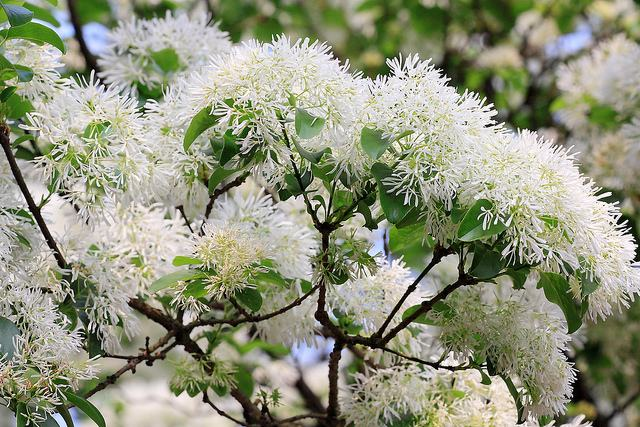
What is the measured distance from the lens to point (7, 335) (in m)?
1.17

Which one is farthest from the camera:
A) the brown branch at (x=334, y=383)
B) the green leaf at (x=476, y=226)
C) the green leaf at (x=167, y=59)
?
the green leaf at (x=167, y=59)

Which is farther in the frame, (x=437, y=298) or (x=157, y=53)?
(x=157, y=53)

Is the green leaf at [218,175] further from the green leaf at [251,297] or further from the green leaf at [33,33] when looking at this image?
the green leaf at [33,33]

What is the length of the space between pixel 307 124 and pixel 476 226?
245 millimetres

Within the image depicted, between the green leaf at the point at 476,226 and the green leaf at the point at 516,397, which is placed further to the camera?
the green leaf at the point at 516,397

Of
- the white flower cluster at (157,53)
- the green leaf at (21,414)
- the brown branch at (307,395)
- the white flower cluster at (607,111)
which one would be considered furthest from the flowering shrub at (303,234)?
the white flower cluster at (607,111)

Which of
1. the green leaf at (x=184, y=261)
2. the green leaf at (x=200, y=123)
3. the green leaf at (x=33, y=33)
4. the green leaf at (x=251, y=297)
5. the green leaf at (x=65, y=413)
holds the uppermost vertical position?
the green leaf at (x=33, y=33)

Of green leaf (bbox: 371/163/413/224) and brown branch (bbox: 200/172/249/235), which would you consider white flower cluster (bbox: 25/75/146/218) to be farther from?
green leaf (bbox: 371/163/413/224)

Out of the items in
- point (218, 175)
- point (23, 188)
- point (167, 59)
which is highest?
point (167, 59)

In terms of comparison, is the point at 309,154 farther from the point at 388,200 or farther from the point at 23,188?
the point at 23,188

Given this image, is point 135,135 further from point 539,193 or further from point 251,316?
Answer: point 539,193

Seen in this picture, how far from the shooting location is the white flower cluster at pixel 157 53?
6.11 ft

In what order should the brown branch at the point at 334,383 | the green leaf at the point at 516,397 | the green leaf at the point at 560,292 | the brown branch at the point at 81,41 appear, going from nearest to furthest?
1. the green leaf at the point at 560,292
2. the green leaf at the point at 516,397
3. the brown branch at the point at 334,383
4. the brown branch at the point at 81,41

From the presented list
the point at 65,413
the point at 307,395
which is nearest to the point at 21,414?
the point at 65,413
